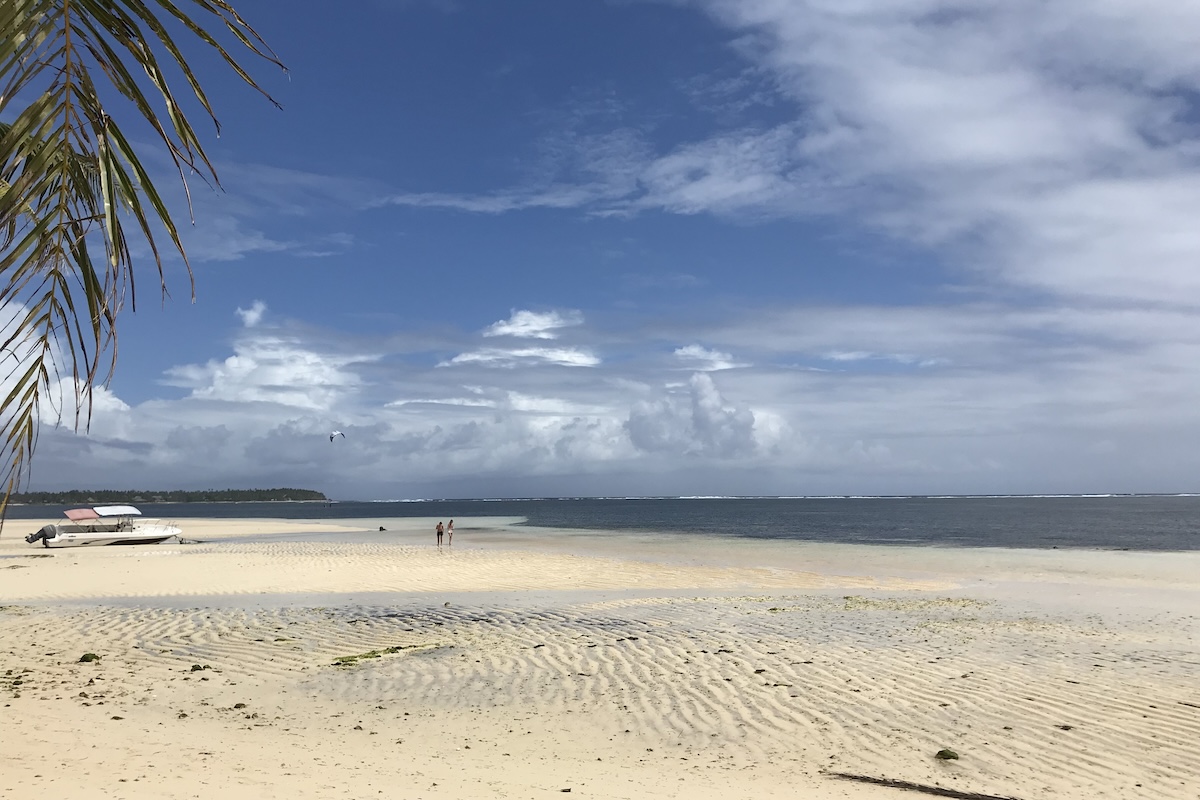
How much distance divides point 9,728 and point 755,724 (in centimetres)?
796

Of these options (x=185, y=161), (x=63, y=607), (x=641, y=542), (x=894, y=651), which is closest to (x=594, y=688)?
(x=894, y=651)

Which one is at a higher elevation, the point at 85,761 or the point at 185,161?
the point at 185,161

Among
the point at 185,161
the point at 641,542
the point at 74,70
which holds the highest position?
the point at 74,70

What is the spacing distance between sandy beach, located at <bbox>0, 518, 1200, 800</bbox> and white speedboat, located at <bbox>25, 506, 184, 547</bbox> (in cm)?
1659

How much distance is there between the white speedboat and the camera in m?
36.7

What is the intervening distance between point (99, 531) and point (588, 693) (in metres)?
37.9

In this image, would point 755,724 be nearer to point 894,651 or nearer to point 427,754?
point 427,754

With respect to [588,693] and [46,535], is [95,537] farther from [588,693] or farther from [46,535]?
[588,693]

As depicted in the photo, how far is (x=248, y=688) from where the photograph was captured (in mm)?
10805

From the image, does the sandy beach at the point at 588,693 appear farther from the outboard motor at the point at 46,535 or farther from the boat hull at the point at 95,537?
the boat hull at the point at 95,537

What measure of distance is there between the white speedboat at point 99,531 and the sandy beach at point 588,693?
54.4 ft

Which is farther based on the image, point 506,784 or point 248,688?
point 248,688

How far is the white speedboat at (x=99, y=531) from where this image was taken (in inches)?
1446

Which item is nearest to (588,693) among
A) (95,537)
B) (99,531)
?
(95,537)
